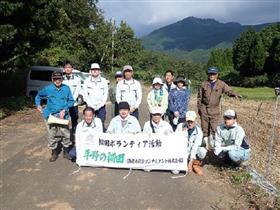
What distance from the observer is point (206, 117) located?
8172 millimetres

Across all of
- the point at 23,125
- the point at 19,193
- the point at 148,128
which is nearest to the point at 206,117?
the point at 148,128

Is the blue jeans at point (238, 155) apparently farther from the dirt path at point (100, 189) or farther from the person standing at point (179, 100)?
the person standing at point (179, 100)

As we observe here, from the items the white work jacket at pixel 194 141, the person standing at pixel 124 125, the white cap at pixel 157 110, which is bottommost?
the white work jacket at pixel 194 141

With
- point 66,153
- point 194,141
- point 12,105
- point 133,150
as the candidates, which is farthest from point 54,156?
point 12,105

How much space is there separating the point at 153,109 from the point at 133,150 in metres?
0.95

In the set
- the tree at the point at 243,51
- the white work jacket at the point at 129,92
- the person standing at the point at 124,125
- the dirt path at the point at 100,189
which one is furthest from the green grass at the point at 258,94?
the dirt path at the point at 100,189

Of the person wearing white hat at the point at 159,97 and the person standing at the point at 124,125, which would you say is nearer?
the person standing at the point at 124,125

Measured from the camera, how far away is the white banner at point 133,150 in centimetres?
726

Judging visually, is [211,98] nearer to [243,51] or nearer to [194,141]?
[194,141]

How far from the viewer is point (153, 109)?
7.73 metres

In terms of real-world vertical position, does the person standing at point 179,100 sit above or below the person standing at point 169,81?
below

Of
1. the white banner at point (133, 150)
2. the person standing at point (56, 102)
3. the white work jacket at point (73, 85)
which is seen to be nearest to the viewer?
the white banner at point (133, 150)

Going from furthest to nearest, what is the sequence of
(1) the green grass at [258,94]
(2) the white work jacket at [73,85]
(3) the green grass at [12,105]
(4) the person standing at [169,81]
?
(1) the green grass at [258,94]
(3) the green grass at [12,105]
(2) the white work jacket at [73,85]
(4) the person standing at [169,81]

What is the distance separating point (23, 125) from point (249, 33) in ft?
203
